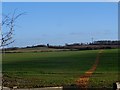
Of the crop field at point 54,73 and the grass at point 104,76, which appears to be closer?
the grass at point 104,76

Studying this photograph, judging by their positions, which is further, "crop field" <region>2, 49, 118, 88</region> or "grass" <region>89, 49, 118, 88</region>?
"crop field" <region>2, 49, 118, 88</region>

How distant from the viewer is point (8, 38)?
4816 mm

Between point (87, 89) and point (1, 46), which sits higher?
point (1, 46)

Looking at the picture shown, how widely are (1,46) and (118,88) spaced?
468 centimetres

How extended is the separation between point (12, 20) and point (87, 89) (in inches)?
249

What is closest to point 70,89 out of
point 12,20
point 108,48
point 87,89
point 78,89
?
point 78,89

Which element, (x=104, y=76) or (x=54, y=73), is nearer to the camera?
(x=104, y=76)

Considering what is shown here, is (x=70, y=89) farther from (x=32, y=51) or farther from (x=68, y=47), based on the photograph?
(x=68, y=47)

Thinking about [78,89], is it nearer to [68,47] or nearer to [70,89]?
[70,89]

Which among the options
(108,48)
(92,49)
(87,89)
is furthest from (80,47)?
(87,89)

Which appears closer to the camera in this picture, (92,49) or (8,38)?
(8,38)

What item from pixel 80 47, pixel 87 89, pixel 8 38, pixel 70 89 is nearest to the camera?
pixel 8 38

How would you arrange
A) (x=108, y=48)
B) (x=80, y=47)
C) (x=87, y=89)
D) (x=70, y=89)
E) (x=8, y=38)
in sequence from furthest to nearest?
(x=80, y=47) → (x=108, y=48) → (x=87, y=89) → (x=70, y=89) → (x=8, y=38)

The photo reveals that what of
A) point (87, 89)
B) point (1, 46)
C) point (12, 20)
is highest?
point (12, 20)
